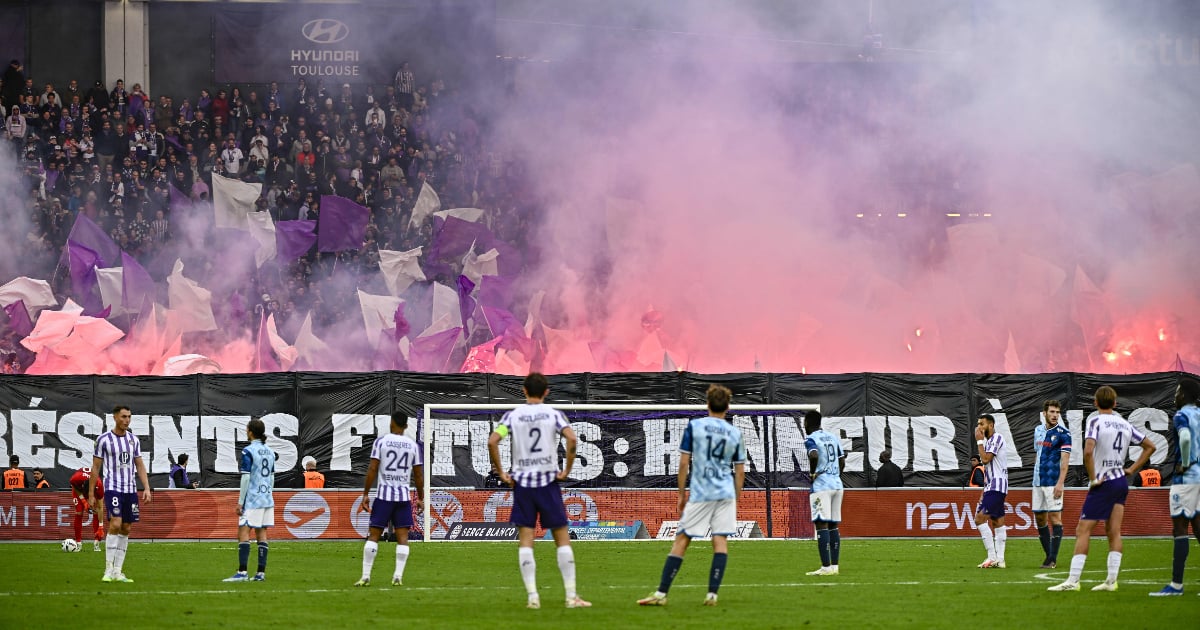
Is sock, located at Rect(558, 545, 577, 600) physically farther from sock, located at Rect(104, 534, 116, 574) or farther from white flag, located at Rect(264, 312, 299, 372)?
white flag, located at Rect(264, 312, 299, 372)

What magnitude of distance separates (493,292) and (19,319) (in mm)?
10158

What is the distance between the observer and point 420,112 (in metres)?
A: 36.5

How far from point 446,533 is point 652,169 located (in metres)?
13.8

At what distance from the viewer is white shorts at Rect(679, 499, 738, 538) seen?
12.3 m

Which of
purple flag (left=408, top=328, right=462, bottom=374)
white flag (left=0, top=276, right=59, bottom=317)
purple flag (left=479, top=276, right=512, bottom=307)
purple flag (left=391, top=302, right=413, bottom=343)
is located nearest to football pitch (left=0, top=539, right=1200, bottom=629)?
purple flag (left=408, top=328, right=462, bottom=374)

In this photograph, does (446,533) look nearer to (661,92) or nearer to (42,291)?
(42,291)

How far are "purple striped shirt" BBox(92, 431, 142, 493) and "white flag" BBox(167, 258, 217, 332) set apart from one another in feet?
49.9

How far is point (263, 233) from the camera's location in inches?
1300

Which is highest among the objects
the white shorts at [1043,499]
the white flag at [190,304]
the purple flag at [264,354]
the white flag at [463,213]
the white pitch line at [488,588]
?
the white flag at [463,213]

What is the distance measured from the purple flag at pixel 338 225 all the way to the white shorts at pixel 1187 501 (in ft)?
76.5

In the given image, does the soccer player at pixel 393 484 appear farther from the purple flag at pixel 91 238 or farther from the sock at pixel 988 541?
the purple flag at pixel 91 238

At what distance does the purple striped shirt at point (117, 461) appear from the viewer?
15.9 meters

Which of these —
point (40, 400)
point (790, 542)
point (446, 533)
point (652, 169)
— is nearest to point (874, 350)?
point (652, 169)

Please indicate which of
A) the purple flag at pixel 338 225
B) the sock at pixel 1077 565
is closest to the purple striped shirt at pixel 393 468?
the sock at pixel 1077 565
